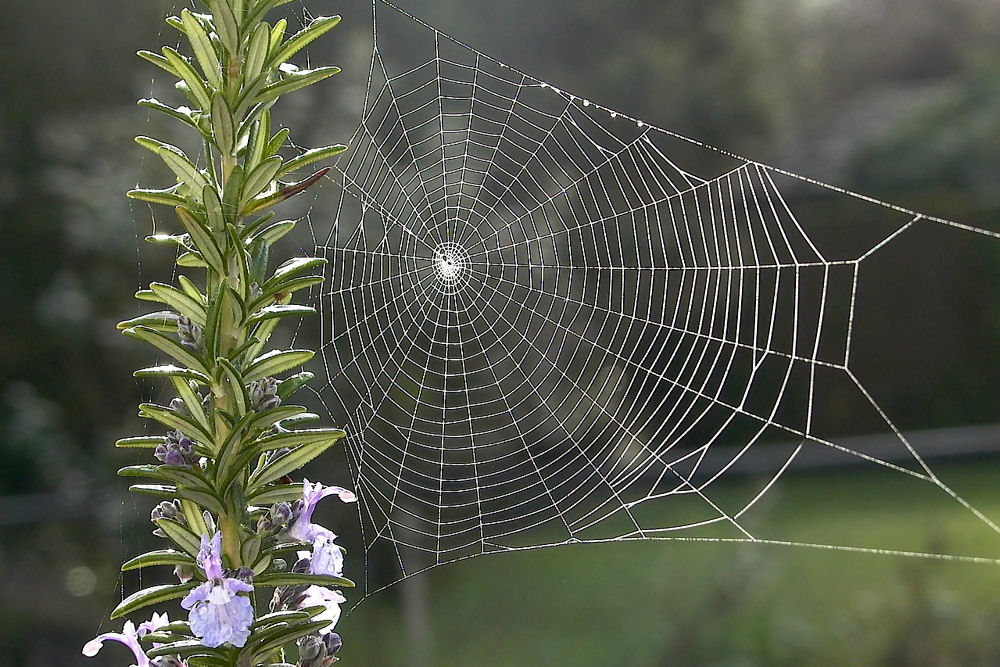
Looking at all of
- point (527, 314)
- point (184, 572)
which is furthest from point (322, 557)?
point (527, 314)

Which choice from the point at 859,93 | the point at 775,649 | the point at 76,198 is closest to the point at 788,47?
the point at 859,93

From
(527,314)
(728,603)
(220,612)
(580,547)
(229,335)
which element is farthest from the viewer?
(580,547)

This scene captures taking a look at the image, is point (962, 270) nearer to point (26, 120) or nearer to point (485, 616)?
point (485, 616)

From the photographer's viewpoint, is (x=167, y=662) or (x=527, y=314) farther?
(x=527, y=314)

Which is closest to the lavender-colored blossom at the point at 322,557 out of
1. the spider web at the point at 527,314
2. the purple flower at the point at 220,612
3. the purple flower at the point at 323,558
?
the purple flower at the point at 323,558

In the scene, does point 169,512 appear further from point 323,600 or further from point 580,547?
point 580,547

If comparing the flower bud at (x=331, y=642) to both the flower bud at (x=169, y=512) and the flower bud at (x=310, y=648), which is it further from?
the flower bud at (x=169, y=512)

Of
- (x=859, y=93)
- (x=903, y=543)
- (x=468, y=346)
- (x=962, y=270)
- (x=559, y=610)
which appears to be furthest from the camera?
(x=859, y=93)
